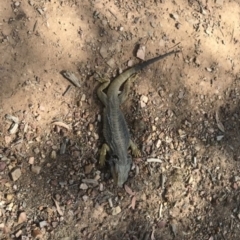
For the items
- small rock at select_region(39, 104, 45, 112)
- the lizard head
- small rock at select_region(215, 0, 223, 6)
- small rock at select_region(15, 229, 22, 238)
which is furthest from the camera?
small rock at select_region(215, 0, 223, 6)

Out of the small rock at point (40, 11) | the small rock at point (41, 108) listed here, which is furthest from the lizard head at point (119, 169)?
the small rock at point (40, 11)

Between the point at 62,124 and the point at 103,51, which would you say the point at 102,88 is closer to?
the point at 103,51

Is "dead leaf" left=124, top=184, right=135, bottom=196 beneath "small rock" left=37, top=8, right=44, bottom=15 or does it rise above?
beneath

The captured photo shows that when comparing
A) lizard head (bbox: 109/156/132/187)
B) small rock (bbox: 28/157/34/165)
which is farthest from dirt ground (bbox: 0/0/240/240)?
lizard head (bbox: 109/156/132/187)

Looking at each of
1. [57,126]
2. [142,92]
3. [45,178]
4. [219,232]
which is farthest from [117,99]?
[219,232]

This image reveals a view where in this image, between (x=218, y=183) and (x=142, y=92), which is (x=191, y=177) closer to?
(x=218, y=183)

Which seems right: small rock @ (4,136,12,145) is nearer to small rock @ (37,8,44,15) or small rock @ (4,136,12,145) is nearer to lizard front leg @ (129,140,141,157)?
lizard front leg @ (129,140,141,157)

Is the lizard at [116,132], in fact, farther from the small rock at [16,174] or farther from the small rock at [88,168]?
the small rock at [16,174]
